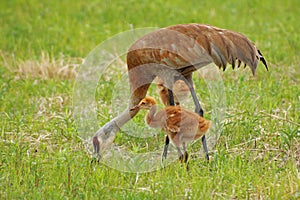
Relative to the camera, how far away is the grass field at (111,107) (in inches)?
191

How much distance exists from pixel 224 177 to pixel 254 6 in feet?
19.6

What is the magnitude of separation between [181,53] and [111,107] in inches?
66.7

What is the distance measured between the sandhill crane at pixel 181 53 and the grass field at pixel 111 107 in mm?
468

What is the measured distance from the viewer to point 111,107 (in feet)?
23.0

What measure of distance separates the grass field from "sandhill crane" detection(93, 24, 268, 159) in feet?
1.54

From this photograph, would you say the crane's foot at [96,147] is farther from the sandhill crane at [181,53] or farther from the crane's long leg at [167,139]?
the crane's long leg at [167,139]

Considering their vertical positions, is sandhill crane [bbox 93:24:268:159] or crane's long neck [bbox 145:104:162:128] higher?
sandhill crane [bbox 93:24:268:159]

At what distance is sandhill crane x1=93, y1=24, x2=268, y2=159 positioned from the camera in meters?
5.53

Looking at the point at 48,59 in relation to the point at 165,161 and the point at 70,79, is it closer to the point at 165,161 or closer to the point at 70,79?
the point at 70,79

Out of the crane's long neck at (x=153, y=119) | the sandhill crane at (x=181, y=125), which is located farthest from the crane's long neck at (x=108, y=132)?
the sandhill crane at (x=181, y=125)

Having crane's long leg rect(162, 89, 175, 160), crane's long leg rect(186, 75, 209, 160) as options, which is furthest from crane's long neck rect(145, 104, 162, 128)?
crane's long leg rect(186, 75, 209, 160)

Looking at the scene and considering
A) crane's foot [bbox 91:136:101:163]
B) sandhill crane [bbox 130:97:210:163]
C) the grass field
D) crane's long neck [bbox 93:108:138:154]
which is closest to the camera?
the grass field

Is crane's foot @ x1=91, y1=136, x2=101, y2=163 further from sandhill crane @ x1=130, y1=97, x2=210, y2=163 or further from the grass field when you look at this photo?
sandhill crane @ x1=130, y1=97, x2=210, y2=163

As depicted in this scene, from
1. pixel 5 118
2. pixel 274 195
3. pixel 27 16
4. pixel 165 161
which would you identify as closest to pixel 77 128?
pixel 5 118
